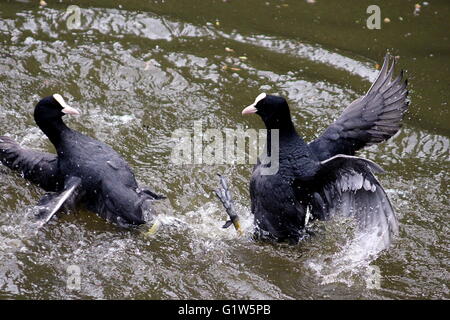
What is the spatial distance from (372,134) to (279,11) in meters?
3.80

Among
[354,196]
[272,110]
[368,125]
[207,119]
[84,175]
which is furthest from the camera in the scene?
[207,119]

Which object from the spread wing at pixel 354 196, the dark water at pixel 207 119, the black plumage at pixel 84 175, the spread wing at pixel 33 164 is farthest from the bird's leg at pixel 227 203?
the spread wing at pixel 33 164

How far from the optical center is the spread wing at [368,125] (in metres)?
5.10

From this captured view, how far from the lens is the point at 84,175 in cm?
502

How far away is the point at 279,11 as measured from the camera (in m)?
8.41

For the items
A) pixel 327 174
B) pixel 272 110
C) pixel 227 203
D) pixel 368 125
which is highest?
pixel 272 110

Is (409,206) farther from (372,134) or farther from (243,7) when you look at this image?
(243,7)

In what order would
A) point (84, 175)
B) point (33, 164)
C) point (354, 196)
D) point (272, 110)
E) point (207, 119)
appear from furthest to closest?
point (207, 119) → point (33, 164) → point (84, 175) → point (272, 110) → point (354, 196)

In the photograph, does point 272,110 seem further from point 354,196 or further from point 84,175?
point 84,175

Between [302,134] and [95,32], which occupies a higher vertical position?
[95,32]

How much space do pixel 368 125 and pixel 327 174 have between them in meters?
0.69

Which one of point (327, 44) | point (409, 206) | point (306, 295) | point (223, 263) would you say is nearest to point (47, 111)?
point (223, 263)

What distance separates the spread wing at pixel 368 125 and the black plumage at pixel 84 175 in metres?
1.53

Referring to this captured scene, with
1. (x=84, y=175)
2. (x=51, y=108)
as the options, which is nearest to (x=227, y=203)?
(x=84, y=175)
